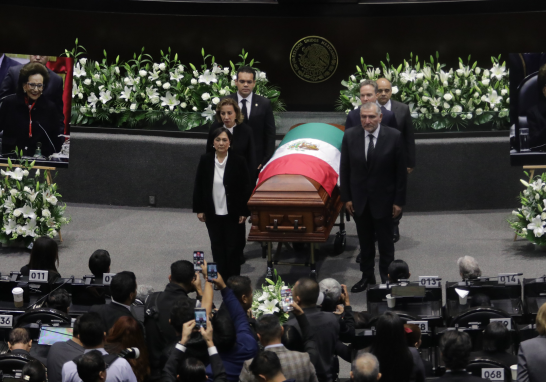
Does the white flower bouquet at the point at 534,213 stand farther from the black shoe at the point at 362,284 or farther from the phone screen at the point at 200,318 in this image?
the phone screen at the point at 200,318

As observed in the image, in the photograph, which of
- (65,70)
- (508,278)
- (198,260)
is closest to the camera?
(198,260)

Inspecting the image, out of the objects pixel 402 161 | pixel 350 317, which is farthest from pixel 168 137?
pixel 350 317

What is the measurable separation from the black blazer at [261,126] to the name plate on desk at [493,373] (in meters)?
3.87

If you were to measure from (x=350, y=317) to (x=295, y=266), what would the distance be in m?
2.77

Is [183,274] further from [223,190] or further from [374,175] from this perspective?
[374,175]

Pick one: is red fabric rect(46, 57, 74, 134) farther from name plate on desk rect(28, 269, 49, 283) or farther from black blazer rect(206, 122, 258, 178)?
name plate on desk rect(28, 269, 49, 283)

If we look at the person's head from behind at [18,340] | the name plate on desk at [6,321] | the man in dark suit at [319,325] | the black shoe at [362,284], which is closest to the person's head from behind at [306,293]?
the man in dark suit at [319,325]

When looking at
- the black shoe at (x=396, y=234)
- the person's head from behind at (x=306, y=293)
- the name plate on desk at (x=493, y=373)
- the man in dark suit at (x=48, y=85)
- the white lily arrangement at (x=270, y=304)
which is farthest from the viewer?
the man in dark suit at (x=48, y=85)

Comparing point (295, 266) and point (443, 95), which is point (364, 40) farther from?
point (295, 266)

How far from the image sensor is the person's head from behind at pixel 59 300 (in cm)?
548

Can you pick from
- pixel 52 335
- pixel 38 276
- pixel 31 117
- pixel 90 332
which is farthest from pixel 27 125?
pixel 90 332

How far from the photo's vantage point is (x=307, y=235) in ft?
23.3

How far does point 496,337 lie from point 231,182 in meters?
2.71

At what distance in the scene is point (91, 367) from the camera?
4.05 metres
